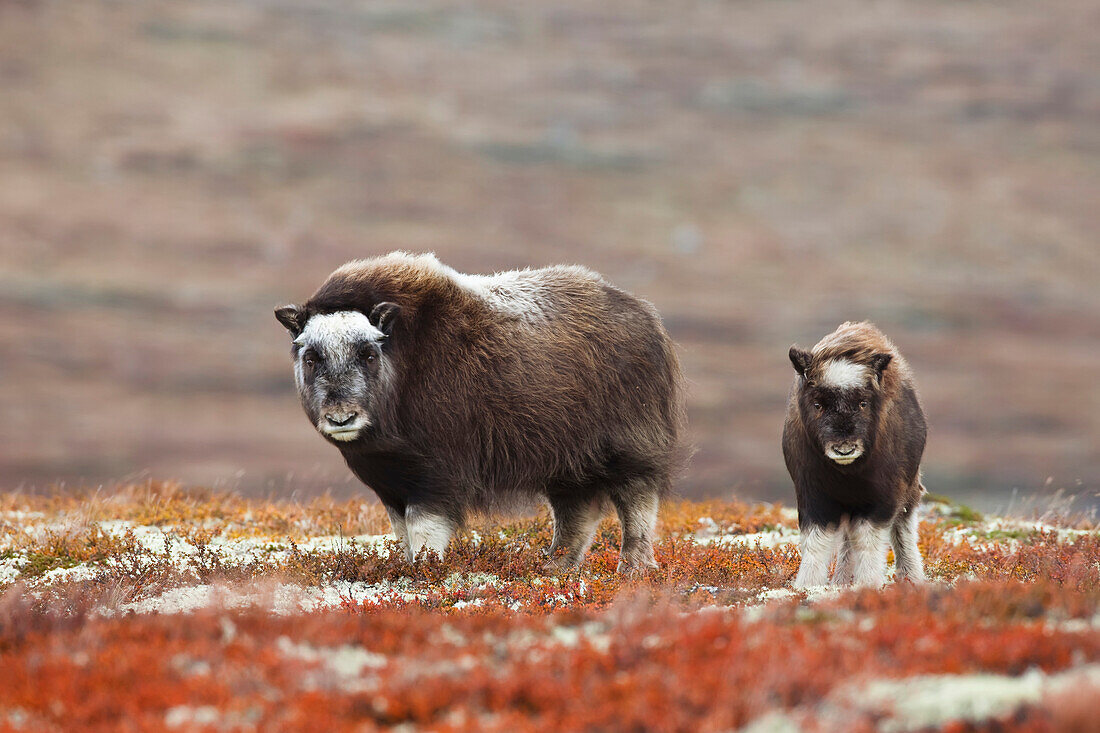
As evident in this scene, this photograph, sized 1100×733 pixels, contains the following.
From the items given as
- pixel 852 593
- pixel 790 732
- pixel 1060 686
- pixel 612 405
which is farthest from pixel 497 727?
pixel 612 405

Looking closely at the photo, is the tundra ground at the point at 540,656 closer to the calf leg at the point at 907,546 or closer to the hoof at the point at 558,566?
the hoof at the point at 558,566

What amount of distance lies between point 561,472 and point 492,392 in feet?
4.17

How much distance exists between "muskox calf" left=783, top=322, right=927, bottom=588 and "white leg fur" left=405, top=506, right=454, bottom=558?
10.9ft

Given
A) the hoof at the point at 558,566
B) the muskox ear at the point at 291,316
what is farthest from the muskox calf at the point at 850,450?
the muskox ear at the point at 291,316

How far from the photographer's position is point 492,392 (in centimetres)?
1020

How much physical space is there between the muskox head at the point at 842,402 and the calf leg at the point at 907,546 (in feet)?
6.00

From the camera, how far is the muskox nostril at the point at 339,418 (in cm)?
923

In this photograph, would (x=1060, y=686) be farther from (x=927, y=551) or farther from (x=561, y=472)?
(x=927, y=551)

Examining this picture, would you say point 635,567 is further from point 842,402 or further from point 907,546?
point 842,402

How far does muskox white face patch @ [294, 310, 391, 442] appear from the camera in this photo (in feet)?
30.4

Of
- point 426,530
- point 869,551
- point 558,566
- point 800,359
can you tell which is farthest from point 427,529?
point 869,551

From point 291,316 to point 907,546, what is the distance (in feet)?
21.9

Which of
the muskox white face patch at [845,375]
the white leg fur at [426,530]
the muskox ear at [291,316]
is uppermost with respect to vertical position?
the muskox ear at [291,316]

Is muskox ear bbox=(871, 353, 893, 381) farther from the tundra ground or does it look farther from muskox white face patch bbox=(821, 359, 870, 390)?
the tundra ground
